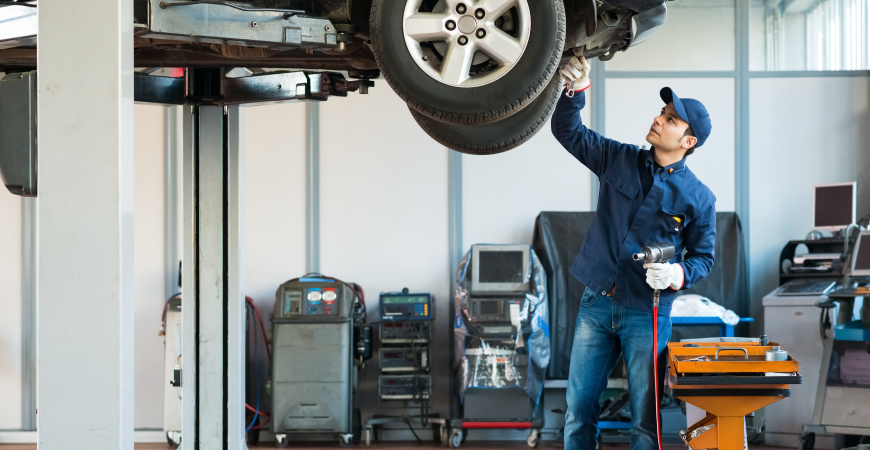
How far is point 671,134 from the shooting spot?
2.91m

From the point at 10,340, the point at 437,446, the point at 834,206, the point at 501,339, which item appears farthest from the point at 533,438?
the point at 10,340

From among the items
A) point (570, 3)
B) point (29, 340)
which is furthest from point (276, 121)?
point (570, 3)

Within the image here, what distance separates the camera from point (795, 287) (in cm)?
549

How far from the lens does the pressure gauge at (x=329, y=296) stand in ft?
18.2

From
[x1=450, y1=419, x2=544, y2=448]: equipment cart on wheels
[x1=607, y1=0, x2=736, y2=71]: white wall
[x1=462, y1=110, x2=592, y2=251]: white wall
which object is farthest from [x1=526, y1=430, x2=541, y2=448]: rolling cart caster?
[x1=607, y1=0, x2=736, y2=71]: white wall

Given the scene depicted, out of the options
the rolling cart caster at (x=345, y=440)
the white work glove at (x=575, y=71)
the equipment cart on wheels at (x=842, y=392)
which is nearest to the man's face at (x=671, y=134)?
the white work glove at (x=575, y=71)

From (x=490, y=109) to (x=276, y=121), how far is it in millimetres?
4132

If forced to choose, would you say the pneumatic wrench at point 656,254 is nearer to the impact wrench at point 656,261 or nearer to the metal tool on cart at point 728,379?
the impact wrench at point 656,261

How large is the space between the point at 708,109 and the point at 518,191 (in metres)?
1.58

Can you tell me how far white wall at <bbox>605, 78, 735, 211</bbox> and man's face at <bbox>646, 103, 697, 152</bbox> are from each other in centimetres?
316

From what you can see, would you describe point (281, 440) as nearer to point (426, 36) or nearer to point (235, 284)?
point (235, 284)

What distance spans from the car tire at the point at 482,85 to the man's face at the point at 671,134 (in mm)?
808

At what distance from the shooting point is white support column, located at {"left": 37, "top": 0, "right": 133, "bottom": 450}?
1763 millimetres

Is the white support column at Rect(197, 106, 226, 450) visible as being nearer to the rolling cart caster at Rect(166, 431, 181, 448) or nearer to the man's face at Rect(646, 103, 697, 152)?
the man's face at Rect(646, 103, 697, 152)
